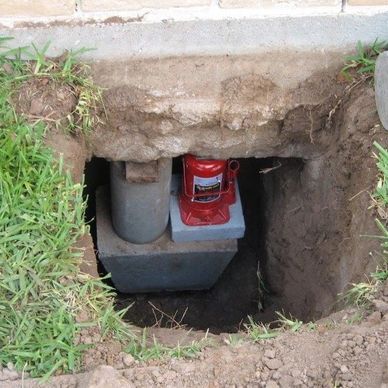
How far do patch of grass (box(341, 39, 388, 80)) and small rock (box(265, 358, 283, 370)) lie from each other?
115cm

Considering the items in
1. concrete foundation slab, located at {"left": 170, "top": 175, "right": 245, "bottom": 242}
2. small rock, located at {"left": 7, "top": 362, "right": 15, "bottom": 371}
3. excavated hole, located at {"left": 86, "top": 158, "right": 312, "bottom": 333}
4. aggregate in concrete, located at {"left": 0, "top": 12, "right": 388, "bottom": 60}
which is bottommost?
excavated hole, located at {"left": 86, "top": 158, "right": 312, "bottom": 333}

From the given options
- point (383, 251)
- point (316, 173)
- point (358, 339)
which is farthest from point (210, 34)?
point (358, 339)

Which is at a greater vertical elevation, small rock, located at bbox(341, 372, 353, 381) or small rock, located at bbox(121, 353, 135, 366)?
small rock, located at bbox(341, 372, 353, 381)

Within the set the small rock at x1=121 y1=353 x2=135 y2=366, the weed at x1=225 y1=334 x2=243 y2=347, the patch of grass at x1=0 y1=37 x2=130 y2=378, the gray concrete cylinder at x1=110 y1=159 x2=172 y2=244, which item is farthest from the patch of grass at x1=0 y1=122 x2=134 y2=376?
the gray concrete cylinder at x1=110 y1=159 x2=172 y2=244

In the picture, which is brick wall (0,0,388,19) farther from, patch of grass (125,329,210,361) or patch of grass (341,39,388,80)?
patch of grass (125,329,210,361)

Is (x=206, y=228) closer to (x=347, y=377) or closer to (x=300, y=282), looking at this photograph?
(x=300, y=282)

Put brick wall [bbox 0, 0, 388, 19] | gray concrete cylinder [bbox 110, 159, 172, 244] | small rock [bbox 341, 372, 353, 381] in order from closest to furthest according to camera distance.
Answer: small rock [bbox 341, 372, 353, 381] < brick wall [bbox 0, 0, 388, 19] < gray concrete cylinder [bbox 110, 159, 172, 244]

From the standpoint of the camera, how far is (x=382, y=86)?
8.06 feet

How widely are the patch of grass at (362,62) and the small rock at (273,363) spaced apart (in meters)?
1.15

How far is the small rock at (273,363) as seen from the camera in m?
2.02

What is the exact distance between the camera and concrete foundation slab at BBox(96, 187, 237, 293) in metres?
3.39

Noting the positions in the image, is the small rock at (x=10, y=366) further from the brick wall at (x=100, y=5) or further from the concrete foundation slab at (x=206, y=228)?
the concrete foundation slab at (x=206, y=228)

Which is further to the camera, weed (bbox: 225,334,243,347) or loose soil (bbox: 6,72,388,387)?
weed (bbox: 225,334,243,347)

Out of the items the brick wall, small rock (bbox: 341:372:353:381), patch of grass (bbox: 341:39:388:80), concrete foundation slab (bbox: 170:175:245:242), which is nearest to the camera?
small rock (bbox: 341:372:353:381)
